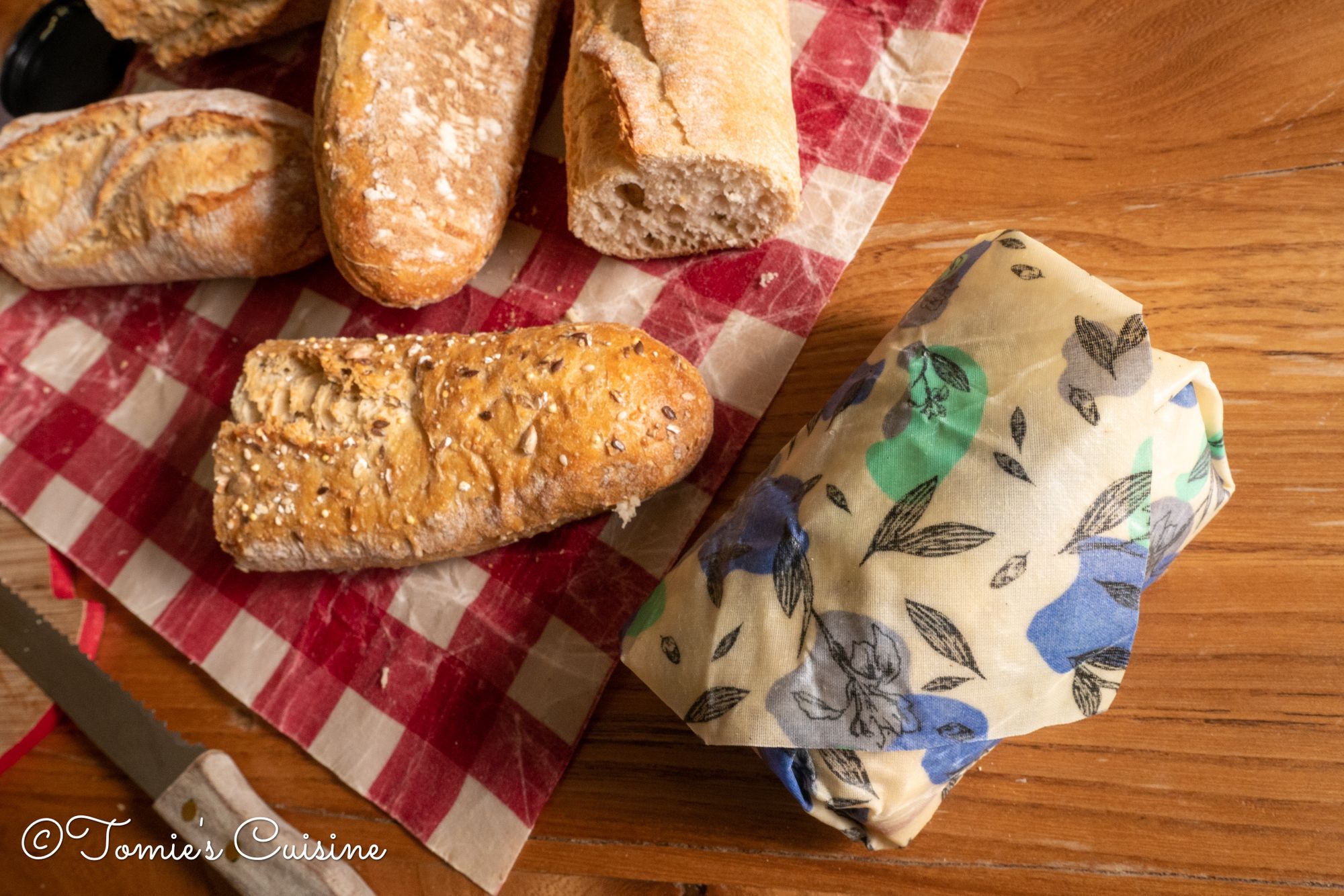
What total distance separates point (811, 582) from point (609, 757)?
1.76ft

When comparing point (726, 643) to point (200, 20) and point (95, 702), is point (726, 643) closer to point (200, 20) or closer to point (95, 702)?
point (95, 702)

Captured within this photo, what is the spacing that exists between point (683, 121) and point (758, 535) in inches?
25.8

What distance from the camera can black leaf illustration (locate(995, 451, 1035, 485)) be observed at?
Answer: 0.93 metres

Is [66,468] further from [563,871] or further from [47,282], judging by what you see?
[563,871]

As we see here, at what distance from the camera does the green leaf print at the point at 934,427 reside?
984 millimetres

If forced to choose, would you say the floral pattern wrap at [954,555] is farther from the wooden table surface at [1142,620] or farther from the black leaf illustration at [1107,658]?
the wooden table surface at [1142,620]

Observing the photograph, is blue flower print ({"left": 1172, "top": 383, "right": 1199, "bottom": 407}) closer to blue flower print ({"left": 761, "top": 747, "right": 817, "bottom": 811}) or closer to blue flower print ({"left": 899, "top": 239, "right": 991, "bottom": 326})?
blue flower print ({"left": 899, "top": 239, "right": 991, "bottom": 326})

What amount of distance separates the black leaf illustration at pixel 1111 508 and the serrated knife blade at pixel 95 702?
4.57 feet

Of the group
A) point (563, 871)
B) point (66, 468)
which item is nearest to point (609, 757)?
point (563, 871)

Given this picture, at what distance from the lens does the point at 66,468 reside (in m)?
1.66

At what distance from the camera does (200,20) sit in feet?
5.68

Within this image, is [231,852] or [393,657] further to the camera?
[393,657]

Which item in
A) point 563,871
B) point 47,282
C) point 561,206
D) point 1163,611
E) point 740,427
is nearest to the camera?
point 1163,611

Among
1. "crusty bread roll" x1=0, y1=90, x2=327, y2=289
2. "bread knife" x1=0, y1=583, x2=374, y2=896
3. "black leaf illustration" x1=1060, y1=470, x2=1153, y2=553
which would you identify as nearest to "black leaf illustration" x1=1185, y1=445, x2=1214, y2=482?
"black leaf illustration" x1=1060, y1=470, x2=1153, y2=553
